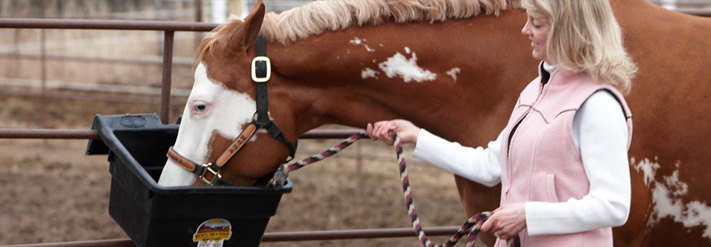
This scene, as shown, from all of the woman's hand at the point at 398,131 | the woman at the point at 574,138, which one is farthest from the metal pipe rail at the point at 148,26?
the woman at the point at 574,138

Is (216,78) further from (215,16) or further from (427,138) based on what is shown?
(215,16)

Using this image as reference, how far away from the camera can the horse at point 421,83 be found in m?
2.48

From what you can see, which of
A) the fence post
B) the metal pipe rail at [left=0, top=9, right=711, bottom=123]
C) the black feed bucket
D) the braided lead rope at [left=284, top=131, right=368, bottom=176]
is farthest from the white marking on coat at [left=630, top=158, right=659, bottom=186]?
the fence post

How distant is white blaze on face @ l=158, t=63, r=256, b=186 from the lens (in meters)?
2.57

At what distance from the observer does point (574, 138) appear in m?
1.89

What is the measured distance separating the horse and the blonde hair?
611 millimetres

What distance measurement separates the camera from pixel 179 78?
33.0 feet

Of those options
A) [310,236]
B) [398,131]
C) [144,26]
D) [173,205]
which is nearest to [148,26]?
[144,26]

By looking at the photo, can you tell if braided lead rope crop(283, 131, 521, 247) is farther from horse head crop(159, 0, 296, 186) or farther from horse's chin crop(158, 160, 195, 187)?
horse's chin crop(158, 160, 195, 187)

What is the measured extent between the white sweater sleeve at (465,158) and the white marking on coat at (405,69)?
0.42m

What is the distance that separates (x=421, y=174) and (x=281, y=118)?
4.61 meters

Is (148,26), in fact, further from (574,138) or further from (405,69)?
(574,138)

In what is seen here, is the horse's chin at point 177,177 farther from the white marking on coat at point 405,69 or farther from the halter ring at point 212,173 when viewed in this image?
the white marking on coat at point 405,69

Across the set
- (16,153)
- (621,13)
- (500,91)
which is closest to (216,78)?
(500,91)
